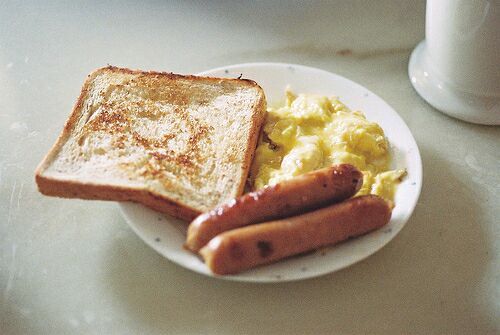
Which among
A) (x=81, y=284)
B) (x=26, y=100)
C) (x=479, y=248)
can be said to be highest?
(x=26, y=100)

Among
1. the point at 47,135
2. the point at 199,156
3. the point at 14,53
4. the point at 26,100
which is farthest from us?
the point at 14,53

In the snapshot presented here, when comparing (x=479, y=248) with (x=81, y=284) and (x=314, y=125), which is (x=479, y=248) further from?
(x=81, y=284)

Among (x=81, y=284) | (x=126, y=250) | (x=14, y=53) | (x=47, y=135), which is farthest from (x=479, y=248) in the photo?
(x=14, y=53)

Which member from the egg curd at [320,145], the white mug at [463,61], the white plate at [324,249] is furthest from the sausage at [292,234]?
the white mug at [463,61]

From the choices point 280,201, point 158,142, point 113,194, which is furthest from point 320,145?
point 113,194

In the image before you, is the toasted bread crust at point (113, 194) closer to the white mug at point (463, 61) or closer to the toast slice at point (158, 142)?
the toast slice at point (158, 142)

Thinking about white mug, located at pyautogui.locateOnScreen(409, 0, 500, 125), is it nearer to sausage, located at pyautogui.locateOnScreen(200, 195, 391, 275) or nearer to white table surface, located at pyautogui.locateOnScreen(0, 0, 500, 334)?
white table surface, located at pyautogui.locateOnScreen(0, 0, 500, 334)
